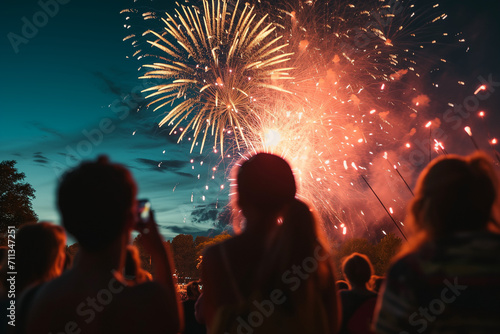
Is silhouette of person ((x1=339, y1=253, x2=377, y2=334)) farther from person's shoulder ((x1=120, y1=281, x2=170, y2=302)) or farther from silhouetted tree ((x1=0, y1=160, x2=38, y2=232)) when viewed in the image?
silhouetted tree ((x1=0, y1=160, x2=38, y2=232))

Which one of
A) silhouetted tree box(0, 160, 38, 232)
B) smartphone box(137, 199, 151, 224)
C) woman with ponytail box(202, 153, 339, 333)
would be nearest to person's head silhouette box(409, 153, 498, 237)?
woman with ponytail box(202, 153, 339, 333)

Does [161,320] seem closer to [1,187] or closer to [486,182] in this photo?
[486,182]

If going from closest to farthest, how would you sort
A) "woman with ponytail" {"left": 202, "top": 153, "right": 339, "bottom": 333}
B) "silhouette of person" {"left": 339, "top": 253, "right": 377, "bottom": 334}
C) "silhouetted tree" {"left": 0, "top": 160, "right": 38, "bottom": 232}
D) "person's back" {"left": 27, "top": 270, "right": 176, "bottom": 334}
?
"person's back" {"left": 27, "top": 270, "right": 176, "bottom": 334}, "woman with ponytail" {"left": 202, "top": 153, "right": 339, "bottom": 333}, "silhouette of person" {"left": 339, "top": 253, "right": 377, "bottom": 334}, "silhouetted tree" {"left": 0, "top": 160, "right": 38, "bottom": 232}

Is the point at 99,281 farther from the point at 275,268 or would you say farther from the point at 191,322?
the point at 191,322

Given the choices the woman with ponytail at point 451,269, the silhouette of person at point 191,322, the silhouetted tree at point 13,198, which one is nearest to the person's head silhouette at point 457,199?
the woman with ponytail at point 451,269

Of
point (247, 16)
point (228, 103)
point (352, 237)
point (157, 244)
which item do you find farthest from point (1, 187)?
point (352, 237)
